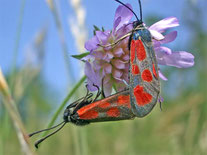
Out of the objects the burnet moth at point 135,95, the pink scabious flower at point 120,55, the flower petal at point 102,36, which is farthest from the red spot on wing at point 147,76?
the flower petal at point 102,36

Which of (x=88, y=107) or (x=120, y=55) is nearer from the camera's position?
(x=88, y=107)

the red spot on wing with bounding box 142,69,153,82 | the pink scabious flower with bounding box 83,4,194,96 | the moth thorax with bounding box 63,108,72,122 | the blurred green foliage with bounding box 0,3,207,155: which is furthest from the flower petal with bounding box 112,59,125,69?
the blurred green foliage with bounding box 0,3,207,155

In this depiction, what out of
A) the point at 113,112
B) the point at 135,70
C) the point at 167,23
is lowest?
the point at 113,112

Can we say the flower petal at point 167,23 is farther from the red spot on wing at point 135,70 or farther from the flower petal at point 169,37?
the red spot on wing at point 135,70

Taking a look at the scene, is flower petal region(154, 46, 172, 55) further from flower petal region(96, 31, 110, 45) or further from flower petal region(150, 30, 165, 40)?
flower petal region(96, 31, 110, 45)

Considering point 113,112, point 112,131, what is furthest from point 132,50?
point 112,131

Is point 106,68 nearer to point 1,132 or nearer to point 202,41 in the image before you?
point 1,132

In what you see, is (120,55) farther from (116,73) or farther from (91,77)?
(91,77)

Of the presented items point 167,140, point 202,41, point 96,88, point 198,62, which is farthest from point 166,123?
point 202,41

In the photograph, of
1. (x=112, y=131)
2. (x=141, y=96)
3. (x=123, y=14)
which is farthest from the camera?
(x=112, y=131)
